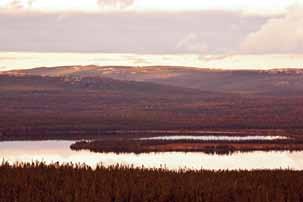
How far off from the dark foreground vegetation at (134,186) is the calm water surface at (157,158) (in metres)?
24.8

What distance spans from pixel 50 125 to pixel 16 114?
25.7 m

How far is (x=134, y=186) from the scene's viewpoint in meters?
24.1

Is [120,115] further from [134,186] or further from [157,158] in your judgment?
[134,186]

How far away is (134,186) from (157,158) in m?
37.5

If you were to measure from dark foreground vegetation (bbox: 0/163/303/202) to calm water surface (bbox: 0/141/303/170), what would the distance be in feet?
81.4

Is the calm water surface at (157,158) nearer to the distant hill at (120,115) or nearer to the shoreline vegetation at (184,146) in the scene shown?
the shoreline vegetation at (184,146)

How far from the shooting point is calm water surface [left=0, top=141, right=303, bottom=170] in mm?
54737

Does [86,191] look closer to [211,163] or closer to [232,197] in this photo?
[232,197]

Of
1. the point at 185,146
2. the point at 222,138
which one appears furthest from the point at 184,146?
the point at 222,138

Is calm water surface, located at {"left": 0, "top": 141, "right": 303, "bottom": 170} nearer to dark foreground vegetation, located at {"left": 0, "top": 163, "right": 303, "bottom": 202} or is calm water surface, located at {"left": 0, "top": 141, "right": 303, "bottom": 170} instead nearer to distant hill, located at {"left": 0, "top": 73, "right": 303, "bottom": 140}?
distant hill, located at {"left": 0, "top": 73, "right": 303, "bottom": 140}

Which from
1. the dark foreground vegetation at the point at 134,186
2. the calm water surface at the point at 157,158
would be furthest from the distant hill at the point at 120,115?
the dark foreground vegetation at the point at 134,186

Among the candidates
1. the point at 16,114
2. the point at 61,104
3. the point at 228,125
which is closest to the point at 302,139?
the point at 228,125

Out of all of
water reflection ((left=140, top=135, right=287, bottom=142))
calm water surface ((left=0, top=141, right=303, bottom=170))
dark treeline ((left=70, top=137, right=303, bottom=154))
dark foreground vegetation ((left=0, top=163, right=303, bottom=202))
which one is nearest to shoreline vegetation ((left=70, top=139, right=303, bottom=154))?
dark treeline ((left=70, top=137, right=303, bottom=154))

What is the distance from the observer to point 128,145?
73938 millimetres
